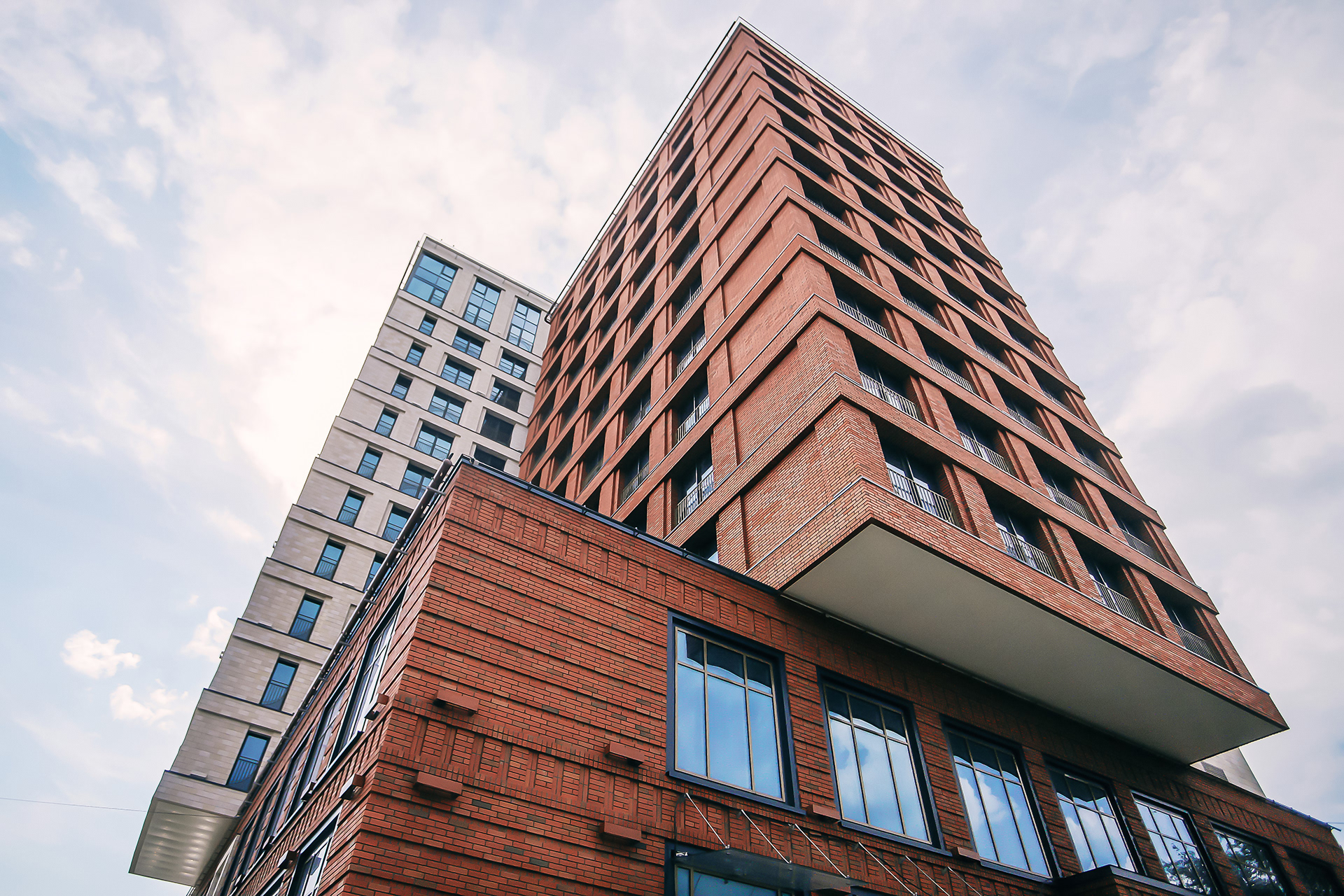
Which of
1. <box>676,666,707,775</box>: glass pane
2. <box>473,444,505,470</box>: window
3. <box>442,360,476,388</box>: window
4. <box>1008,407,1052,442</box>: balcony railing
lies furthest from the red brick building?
<box>442,360,476,388</box>: window

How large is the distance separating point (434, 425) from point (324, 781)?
27.5m

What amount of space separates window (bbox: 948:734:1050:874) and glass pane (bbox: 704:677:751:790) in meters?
4.58

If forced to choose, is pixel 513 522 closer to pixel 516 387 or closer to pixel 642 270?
pixel 642 270

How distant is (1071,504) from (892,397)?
6541mm

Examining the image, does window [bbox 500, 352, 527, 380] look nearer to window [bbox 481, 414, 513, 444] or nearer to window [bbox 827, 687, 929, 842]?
window [bbox 481, 414, 513, 444]

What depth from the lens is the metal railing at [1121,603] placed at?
1838cm

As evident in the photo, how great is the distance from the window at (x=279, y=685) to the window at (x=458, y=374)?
16480 mm

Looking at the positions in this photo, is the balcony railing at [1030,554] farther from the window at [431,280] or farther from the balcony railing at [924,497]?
the window at [431,280]

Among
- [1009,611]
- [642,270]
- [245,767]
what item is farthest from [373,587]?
[642,270]

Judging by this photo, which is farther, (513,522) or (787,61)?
(787,61)

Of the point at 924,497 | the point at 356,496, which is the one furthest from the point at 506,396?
the point at 924,497

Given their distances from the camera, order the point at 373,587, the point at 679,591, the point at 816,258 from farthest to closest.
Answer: the point at 816,258 < the point at 373,587 < the point at 679,591

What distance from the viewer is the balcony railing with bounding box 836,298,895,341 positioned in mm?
19594

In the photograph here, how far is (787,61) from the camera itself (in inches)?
1383
